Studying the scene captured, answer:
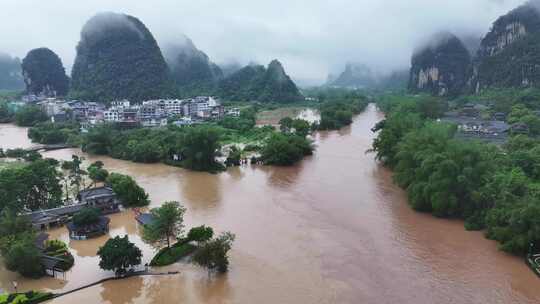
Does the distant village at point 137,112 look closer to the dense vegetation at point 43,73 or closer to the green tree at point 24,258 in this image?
the dense vegetation at point 43,73

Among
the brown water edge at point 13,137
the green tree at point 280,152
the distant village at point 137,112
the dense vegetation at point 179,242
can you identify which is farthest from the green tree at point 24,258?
the distant village at point 137,112

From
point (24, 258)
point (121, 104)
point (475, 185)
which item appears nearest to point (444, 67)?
point (121, 104)

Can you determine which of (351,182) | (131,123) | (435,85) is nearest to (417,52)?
(435,85)

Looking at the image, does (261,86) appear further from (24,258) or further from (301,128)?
(24,258)

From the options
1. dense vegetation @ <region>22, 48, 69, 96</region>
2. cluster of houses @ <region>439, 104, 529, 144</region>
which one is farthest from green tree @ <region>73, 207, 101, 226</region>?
dense vegetation @ <region>22, 48, 69, 96</region>

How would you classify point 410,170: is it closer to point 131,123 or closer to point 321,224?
point 321,224

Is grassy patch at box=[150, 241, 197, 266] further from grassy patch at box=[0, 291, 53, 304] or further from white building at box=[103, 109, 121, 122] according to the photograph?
white building at box=[103, 109, 121, 122]
